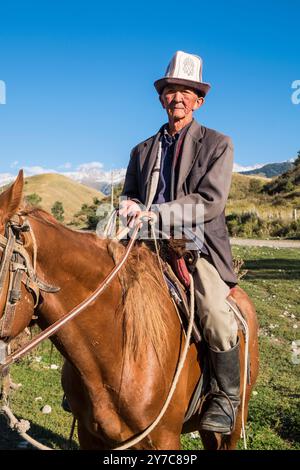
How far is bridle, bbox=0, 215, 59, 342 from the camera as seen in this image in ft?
8.30

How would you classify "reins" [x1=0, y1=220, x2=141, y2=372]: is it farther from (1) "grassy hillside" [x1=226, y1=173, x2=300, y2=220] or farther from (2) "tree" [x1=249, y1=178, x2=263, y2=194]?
(2) "tree" [x1=249, y1=178, x2=263, y2=194]

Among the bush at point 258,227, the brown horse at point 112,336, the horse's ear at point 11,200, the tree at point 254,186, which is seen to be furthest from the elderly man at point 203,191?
the tree at point 254,186

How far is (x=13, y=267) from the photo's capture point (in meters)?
2.56

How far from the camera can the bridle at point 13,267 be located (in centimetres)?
253

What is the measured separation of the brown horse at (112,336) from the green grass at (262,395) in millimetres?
2659

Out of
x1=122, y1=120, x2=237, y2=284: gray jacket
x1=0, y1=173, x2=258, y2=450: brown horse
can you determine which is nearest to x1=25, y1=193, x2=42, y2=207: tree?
x1=0, y1=173, x2=258, y2=450: brown horse

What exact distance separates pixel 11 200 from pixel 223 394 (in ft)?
7.53

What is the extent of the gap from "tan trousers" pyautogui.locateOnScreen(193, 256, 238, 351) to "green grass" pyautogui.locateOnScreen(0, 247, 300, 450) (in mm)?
2535

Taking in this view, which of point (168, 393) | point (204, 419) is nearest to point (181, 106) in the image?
point (168, 393)

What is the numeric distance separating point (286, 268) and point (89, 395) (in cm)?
1604

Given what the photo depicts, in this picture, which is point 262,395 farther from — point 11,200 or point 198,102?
point 11,200

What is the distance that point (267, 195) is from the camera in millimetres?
58562

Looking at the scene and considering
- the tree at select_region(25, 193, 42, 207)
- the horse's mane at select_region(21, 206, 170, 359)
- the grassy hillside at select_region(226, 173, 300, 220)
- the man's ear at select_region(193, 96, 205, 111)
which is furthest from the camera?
the grassy hillside at select_region(226, 173, 300, 220)

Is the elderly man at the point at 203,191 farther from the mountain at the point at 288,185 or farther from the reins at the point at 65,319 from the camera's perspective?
the mountain at the point at 288,185
